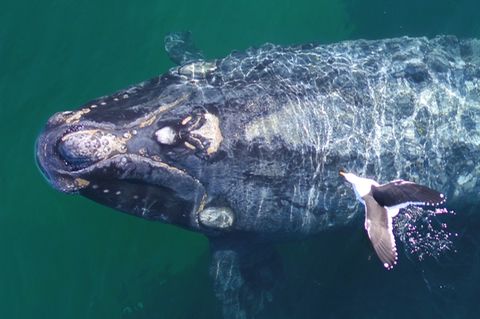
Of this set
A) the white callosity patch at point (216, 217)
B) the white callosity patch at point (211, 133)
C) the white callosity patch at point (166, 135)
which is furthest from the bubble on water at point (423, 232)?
the white callosity patch at point (166, 135)

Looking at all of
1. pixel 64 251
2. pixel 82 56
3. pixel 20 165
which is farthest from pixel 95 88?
pixel 64 251

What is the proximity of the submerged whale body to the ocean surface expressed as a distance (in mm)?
2853

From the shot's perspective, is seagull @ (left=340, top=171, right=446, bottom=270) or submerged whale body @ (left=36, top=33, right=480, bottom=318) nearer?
seagull @ (left=340, top=171, right=446, bottom=270)

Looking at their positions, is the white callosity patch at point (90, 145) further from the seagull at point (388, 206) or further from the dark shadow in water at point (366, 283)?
the dark shadow in water at point (366, 283)

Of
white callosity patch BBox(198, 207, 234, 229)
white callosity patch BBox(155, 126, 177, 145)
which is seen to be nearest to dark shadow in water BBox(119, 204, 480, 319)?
white callosity patch BBox(198, 207, 234, 229)

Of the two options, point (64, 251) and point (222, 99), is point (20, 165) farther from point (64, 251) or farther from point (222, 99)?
point (222, 99)

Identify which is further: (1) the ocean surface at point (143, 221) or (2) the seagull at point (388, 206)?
(1) the ocean surface at point (143, 221)

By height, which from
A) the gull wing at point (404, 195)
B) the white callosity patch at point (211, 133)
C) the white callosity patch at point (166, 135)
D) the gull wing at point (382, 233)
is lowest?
the gull wing at point (382, 233)

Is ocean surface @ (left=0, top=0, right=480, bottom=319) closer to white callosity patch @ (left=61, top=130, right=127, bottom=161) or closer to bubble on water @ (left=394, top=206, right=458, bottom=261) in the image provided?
bubble on water @ (left=394, top=206, right=458, bottom=261)

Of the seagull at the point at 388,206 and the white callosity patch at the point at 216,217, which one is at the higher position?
the white callosity patch at the point at 216,217

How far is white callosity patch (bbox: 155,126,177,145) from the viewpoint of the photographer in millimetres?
9031

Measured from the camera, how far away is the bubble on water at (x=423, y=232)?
39.2 feet

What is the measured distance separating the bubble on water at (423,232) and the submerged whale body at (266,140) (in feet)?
2.69

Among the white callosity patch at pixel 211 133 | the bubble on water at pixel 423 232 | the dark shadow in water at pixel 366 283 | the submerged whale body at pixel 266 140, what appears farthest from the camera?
the dark shadow in water at pixel 366 283
